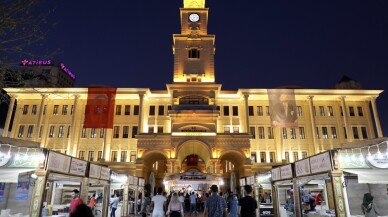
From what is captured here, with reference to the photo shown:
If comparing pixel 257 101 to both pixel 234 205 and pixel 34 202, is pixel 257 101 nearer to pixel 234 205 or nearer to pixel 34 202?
pixel 234 205

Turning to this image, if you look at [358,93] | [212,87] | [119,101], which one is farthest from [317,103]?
[119,101]

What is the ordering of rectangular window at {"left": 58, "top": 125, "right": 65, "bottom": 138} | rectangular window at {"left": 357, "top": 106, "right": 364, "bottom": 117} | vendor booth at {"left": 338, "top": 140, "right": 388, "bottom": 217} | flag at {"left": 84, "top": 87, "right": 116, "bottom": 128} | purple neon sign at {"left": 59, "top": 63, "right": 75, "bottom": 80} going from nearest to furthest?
vendor booth at {"left": 338, "top": 140, "right": 388, "bottom": 217}, flag at {"left": 84, "top": 87, "right": 116, "bottom": 128}, rectangular window at {"left": 58, "top": 125, "right": 65, "bottom": 138}, rectangular window at {"left": 357, "top": 106, "right": 364, "bottom": 117}, purple neon sign at {"left": 59, "top": 63, "right": 75, "bottom": 80}

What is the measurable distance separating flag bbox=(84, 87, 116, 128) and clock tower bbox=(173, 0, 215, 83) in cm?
1154

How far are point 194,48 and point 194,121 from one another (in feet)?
43.7

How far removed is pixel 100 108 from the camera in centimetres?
3322

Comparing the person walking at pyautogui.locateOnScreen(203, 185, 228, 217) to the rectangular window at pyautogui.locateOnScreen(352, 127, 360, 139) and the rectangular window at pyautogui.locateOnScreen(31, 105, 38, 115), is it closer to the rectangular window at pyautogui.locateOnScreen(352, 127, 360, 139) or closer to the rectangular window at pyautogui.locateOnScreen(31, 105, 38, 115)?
the rectangular window at pyautogui.locateOnScreen(352, 127, 360, 139)

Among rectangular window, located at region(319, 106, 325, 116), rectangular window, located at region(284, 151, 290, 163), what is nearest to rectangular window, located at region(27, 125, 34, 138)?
rectangular window, located at region(284, 151, 290, 163)

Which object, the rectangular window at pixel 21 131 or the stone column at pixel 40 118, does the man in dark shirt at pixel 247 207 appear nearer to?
the stone column at pixel 40 118

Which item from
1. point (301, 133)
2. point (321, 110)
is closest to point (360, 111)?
point (321, 110)

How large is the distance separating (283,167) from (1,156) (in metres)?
11.0

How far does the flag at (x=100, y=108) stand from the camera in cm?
3206

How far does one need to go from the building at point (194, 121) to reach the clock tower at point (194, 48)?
36 cm

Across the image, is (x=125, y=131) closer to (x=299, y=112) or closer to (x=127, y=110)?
(x=127, y=110)

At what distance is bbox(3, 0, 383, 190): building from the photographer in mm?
36188
